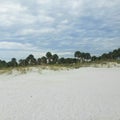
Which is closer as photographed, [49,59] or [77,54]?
[49,59]

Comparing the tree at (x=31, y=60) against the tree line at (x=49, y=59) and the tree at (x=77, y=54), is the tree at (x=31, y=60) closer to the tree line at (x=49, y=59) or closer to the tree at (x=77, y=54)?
the tree line at (x=49, y=59)

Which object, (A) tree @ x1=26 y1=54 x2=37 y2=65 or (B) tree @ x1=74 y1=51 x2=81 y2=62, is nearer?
(A) tree @ x1=26 y1=54 x2=37 y2=65

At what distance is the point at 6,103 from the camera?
10.8m

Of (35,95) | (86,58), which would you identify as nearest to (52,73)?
(35,95)

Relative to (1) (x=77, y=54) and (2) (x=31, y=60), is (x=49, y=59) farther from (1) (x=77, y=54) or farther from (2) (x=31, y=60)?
(1) (x=77, y=54)

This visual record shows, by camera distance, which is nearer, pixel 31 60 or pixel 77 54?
pixel 31 60

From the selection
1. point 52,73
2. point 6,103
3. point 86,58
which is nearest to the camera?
point 6,103

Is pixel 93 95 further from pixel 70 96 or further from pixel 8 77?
pixel 8 77

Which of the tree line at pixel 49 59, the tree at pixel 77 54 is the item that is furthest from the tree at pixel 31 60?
the tree at pixel 77 54

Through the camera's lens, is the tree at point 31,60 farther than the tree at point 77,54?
No

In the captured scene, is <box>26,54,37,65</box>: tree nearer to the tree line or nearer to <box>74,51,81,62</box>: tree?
the tree line

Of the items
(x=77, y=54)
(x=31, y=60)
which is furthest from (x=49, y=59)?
(x=77, y=54)

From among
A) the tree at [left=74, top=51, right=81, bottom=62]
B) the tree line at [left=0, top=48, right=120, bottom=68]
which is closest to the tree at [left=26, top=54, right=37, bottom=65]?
the tree line at [left=0, top=48, right=120, bottom=68]

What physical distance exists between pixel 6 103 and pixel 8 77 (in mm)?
13179
